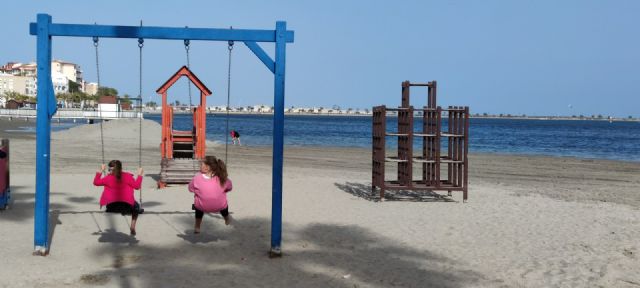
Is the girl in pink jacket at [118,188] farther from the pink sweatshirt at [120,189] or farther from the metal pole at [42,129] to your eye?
the metal pole at [42,129]

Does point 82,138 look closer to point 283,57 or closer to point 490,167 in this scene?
point 490,167

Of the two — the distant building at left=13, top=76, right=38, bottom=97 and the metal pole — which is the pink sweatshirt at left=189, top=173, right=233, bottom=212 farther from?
the distant building at left=13, top=76, right=38, bottom=97

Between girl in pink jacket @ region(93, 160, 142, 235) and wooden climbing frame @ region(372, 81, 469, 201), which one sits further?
wooden climbing frame @ region(372, 81, 469, 201)

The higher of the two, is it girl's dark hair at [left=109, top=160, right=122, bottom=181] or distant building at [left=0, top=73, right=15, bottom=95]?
distant building at [left=0, top=73, right=15, bottom=95]

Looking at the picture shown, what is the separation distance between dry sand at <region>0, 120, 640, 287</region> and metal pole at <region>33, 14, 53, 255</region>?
0.35 meters

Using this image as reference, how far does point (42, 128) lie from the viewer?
303 inches

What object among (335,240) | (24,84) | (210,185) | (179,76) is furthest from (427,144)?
(24,84)

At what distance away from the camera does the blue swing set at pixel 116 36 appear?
25.2 feet

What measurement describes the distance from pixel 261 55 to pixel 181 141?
9.16 metres

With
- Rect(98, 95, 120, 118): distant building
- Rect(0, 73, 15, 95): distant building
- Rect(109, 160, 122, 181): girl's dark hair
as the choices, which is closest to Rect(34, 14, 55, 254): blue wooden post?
Rect(109, 160, 122, 181): girl's dark hair

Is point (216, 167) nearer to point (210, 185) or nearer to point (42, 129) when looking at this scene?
point (210, 185)

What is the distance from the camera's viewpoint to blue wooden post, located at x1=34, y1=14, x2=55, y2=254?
766 centimetres

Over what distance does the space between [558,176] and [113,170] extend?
18.0 meters

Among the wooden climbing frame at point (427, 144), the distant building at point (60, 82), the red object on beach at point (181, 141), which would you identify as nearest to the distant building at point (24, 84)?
the distant building at point (60, 82)
